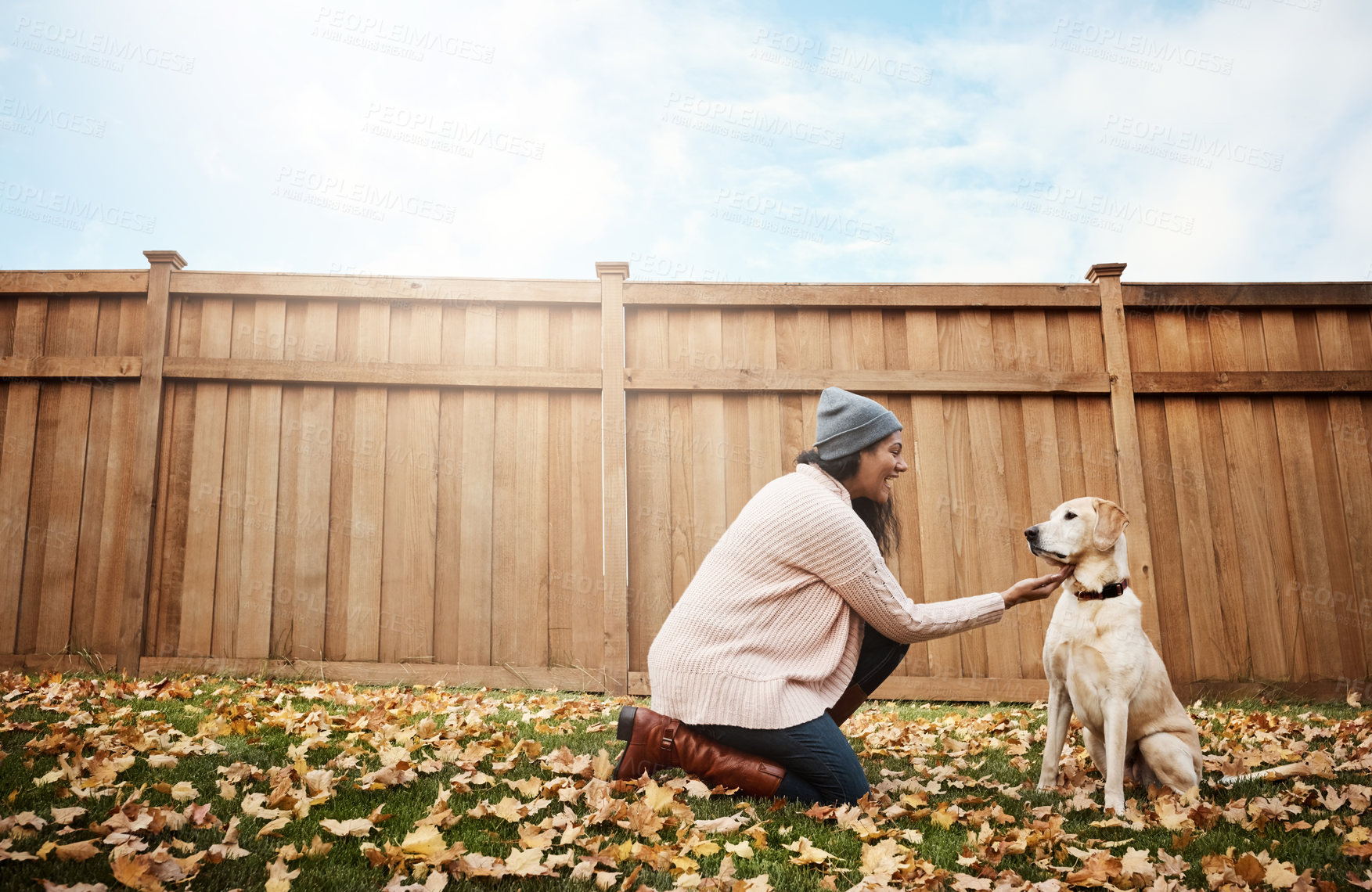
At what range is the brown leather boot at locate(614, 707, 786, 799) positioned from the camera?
2.56 meters

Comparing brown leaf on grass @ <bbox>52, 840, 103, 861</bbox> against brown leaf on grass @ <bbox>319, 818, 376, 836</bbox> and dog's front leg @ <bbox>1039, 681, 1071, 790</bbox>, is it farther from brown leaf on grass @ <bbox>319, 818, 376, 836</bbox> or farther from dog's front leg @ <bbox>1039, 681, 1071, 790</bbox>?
dog's front leg @ <bbox>1039, 681, 1071, 790</bbox>

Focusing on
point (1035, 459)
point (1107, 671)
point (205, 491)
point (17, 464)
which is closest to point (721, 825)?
point (1107, 671)

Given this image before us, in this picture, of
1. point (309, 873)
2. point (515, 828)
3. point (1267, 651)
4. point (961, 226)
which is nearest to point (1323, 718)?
point (1267, 651)

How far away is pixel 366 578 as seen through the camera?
5.03m

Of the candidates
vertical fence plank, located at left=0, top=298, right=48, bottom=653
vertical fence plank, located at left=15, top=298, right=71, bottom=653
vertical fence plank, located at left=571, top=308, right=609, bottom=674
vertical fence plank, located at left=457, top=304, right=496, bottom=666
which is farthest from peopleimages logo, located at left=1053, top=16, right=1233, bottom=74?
vertical fence plank, located at left=0, top=298, right=48, bottom=653

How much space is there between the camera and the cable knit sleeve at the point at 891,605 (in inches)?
103

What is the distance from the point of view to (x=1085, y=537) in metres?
2.95

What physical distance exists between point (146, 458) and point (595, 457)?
286cm

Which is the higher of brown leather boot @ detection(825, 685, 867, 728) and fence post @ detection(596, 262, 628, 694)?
fence post @ detection(596, 262, 628, 694)

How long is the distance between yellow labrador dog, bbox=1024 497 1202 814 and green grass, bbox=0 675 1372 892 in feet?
0.48

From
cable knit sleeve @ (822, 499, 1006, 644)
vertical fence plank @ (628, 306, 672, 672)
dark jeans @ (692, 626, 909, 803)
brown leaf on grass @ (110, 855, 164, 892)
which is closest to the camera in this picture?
brown leaf on grass @ (110, 855, 164, 892)

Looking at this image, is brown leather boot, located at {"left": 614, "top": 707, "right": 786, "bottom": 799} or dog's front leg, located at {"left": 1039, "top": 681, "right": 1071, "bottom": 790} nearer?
brown leather boot, located at {"left": 614, "top": 707, "right": 786, "bottom": 799}

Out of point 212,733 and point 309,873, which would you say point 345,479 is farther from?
point 309,873

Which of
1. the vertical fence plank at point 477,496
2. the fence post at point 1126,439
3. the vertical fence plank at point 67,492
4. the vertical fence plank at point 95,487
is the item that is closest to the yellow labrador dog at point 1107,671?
the fence post at point 1126,439
